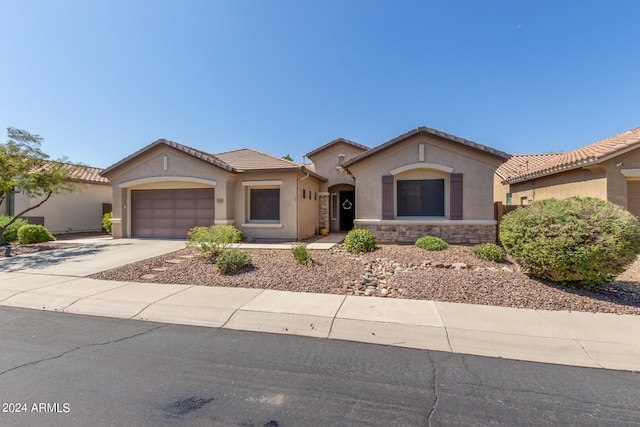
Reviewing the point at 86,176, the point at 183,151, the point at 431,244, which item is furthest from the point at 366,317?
the point at 86,176

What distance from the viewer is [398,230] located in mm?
12203

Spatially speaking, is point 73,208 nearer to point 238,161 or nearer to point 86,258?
point 86,258

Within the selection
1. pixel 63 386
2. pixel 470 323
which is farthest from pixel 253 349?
pixel 470 323

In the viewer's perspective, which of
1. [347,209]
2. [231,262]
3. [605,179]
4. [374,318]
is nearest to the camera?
[374,318]

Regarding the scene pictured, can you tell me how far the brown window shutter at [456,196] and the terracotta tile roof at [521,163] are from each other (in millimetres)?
8352

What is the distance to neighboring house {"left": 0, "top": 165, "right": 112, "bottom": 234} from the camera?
56.9 ft

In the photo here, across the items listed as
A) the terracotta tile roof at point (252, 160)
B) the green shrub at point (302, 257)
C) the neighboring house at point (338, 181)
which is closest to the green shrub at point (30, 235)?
the terracotta tile roof at point (252, 160)

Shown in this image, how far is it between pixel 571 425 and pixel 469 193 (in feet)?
33.5

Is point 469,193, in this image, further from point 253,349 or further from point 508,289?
point 253,349

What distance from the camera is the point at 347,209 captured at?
18.7 m

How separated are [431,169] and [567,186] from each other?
21.9 ft

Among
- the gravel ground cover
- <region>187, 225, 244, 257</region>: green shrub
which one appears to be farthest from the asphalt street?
<region>187, 225, 244, 257</region>: green shrub

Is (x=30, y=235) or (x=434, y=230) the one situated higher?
(x=434, y=230)

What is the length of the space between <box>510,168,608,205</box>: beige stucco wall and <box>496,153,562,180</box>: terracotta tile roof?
1091 millimetres
